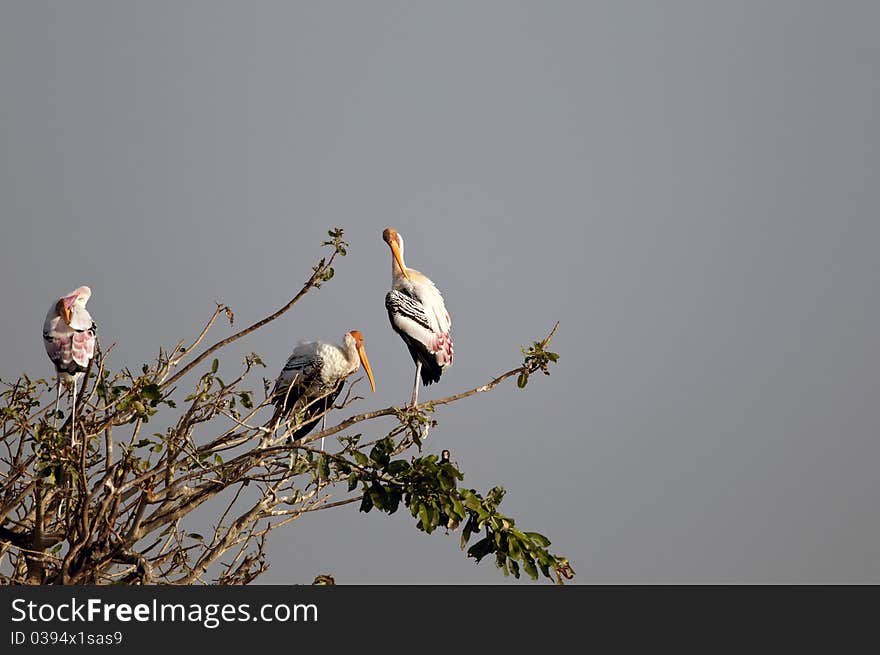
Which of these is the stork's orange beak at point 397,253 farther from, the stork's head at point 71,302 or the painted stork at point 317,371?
the stork's head at point 71,302

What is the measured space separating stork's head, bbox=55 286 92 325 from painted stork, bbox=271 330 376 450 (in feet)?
4.19

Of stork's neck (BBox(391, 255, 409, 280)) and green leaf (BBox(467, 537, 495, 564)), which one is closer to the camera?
green leaf (BBox(467, 537, 495, 564))

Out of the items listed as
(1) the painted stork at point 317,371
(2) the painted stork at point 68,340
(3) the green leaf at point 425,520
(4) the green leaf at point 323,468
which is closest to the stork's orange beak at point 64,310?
(2) the painted stork at point 68,340

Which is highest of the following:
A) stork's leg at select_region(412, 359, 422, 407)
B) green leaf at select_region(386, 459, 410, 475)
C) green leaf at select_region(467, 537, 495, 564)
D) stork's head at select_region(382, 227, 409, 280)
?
stork's head at select_region(382, 227, 409, 280)

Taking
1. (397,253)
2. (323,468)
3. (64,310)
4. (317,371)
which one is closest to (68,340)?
(64,310)

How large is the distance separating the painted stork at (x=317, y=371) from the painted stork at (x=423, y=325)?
0.38 meters

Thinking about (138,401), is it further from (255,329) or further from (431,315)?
(431,315)

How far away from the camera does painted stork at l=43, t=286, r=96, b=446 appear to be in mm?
7430

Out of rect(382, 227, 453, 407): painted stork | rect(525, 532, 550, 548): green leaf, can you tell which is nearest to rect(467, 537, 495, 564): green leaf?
rect(525, 532, 550, 548): green leaf

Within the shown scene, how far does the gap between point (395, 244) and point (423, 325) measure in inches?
31.1

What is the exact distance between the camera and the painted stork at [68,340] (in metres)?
7.43

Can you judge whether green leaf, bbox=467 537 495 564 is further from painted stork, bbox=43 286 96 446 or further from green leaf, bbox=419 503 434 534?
painted stork, bbox=43 286 96 446
